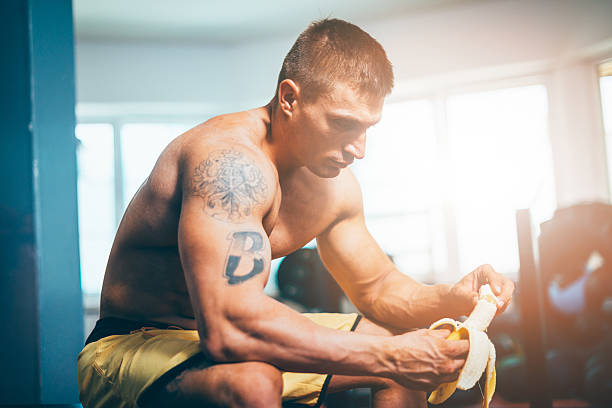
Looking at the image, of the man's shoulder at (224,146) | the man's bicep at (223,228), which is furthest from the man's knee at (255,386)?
the man's shoulder at (224,146)

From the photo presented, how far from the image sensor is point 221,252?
3.22 ft

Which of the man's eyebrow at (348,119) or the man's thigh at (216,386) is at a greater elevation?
the man's eyebrow at (348,119)

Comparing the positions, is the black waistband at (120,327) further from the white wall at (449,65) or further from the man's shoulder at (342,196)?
the white wall at (449,65)

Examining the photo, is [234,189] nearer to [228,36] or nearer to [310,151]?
[310,151]

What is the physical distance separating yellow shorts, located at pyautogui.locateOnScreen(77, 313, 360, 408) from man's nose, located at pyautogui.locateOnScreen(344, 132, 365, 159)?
51 centimetres

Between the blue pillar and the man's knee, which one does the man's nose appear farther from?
the blue pillar

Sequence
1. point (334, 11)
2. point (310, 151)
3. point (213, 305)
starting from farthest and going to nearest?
1. point (334, 11)
2. point (310, 151)
3. point (213, 305)

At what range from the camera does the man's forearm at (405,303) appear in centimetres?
137

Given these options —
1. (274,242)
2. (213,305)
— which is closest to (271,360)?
(213,305)

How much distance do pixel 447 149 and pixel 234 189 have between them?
3896 mm

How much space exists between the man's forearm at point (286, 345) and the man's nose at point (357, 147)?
46cm

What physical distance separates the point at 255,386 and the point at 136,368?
0.92 feet

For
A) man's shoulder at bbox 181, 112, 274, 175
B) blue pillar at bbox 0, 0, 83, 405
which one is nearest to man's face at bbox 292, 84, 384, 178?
man's shoulder at bbox 181, 112, 274, 175

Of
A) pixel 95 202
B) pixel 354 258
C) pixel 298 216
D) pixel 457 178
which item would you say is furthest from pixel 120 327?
pixel 95 202
